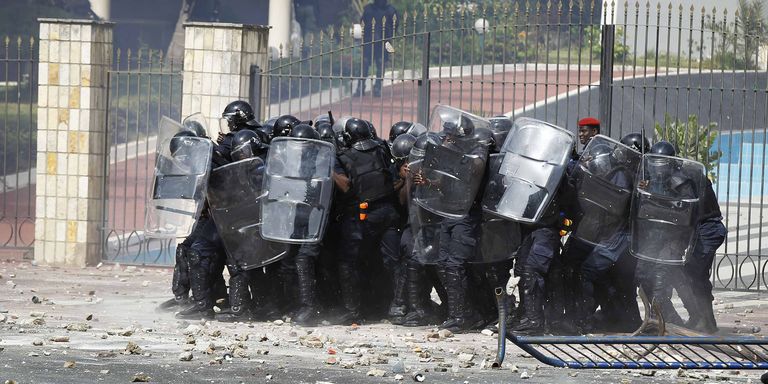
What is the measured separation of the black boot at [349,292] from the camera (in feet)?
34.6

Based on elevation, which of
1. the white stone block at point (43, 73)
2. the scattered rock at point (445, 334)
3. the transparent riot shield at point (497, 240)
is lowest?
the scattered rock at point (445, 334)

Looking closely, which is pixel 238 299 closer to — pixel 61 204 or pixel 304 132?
pixel 304 132

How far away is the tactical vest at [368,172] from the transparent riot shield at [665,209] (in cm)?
182

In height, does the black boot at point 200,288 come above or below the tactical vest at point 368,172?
below

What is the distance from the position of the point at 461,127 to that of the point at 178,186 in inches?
81.0

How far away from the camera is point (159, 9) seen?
40.3m

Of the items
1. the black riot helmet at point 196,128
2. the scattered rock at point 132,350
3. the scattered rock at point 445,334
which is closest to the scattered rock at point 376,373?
the scattered rock at point 132,350

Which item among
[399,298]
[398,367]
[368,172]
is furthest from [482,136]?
[398,367]

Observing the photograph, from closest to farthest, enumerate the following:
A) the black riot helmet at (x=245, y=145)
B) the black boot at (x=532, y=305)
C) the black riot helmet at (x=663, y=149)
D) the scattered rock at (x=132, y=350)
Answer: the scattered rock at (x=132, y=350) < the black riot helmet at (x=663, y=149) < the black boot at (x=532, y=305) < the black riot helmet at (x=245, y=145)

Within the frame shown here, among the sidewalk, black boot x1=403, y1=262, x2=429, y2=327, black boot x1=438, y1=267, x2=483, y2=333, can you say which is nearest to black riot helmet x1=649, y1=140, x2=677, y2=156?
black boot x1=438, y1=267, x2=483, y2=333

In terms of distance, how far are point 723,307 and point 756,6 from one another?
16276 millimetres

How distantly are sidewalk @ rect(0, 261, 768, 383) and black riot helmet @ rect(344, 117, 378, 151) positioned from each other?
1309 mm

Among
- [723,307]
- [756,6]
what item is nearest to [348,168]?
[723,307]

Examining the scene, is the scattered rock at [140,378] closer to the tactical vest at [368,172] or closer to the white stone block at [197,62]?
the tactical vest at [368,172]
